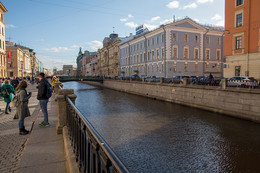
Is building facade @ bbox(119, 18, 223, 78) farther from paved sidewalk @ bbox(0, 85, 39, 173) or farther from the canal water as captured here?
paved sidewalk @ bbox(0, 85, 39, 173)

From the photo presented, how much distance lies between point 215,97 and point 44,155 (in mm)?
Result: 16018

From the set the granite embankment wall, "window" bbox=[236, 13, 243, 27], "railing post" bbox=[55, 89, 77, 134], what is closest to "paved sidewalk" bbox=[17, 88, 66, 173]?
"railing post" bbox=[55, 89, 77, 134]

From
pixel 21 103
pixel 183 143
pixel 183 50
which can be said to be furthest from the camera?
pixel 183 50

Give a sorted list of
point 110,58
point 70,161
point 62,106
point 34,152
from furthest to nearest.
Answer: point 110,58 < point 62,106 < point 34,152 < point 70,161

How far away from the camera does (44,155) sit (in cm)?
415

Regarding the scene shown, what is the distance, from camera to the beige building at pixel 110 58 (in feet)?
211

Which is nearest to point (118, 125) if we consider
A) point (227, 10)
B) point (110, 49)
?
point (227, 10)

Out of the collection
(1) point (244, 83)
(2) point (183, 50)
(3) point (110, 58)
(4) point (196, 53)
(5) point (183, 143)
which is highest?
(3) point (110, 58)

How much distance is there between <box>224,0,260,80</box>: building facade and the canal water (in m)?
13.1

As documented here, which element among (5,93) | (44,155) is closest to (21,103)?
(44,155)

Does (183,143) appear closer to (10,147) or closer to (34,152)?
(34,152)

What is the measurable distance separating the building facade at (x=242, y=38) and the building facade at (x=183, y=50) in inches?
458

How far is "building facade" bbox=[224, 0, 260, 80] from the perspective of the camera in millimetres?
23172

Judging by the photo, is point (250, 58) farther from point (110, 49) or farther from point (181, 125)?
point (110, 49)
